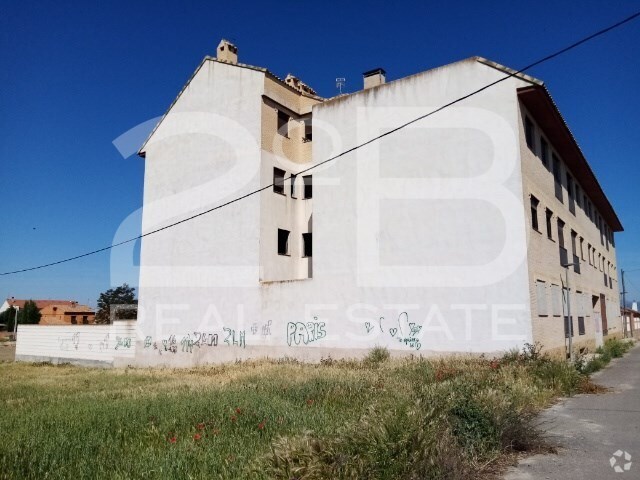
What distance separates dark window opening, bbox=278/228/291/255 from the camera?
19703 millimetres

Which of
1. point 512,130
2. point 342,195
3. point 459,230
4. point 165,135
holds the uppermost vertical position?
point 165,135

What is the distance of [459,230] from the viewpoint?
1459cm

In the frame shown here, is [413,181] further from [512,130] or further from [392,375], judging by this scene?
[392,375]

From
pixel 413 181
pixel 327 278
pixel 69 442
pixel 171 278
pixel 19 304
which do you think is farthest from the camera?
pixel 19 304

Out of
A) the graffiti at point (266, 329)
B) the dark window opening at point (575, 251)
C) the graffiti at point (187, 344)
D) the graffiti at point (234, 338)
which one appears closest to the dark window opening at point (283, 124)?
the graffiti at point (266, 329)

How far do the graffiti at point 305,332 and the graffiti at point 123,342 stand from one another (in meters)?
8.71

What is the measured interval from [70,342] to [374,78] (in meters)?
19.0

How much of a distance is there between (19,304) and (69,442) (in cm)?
9427

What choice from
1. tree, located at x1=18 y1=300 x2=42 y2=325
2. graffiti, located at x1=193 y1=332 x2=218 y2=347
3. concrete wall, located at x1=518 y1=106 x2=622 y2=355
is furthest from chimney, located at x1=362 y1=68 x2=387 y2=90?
tree, located at x1=18 y1=300 x2=42 y2=325

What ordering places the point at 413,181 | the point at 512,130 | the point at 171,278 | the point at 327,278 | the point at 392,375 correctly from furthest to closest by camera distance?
the point at 171,278
the point at 327,278
the point at 413,181
the point at 512,130
the point at 392,375

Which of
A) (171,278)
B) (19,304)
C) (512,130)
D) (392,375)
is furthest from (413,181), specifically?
(19,304)

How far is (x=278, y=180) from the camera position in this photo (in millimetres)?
19641

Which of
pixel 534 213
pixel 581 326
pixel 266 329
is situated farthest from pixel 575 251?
pixel 266 329

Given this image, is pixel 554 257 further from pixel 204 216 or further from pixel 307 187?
pixel 204 216
